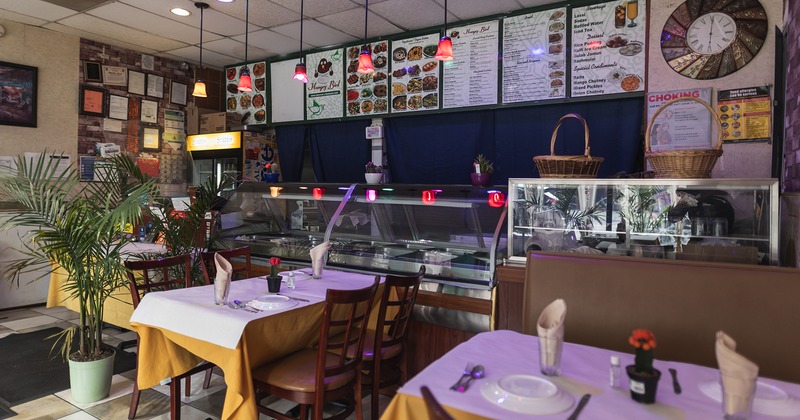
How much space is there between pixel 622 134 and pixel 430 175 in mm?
1970

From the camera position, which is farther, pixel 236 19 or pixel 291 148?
pixel 291 148

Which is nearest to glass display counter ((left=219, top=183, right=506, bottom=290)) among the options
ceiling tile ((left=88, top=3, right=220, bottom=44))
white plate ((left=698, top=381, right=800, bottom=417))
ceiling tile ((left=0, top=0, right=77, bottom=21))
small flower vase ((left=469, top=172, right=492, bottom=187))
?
small flower vase ((left=469, top=172, right=492, bottom=187))

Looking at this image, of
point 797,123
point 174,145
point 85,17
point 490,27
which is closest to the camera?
point 797,123

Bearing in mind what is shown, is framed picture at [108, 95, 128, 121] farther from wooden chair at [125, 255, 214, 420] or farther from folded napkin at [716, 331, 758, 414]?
folded napkin at [716, 331, 758, 414]

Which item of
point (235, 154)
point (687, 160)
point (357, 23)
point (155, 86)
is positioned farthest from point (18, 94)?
point (687, 160)

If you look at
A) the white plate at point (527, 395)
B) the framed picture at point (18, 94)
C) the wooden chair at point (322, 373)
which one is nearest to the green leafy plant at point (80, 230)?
the wooden chair at point (322, 373)

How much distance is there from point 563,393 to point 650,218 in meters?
1.57

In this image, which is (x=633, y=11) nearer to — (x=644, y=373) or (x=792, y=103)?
(x=792, y=103)

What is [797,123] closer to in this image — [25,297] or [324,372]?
[324,372]

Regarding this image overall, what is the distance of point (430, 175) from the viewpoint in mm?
5391

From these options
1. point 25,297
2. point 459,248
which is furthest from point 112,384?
point 25,297

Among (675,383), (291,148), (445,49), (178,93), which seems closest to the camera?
→ (675,383)

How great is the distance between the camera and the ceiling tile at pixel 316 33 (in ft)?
17.2

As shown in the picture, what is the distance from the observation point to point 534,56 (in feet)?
15.2
